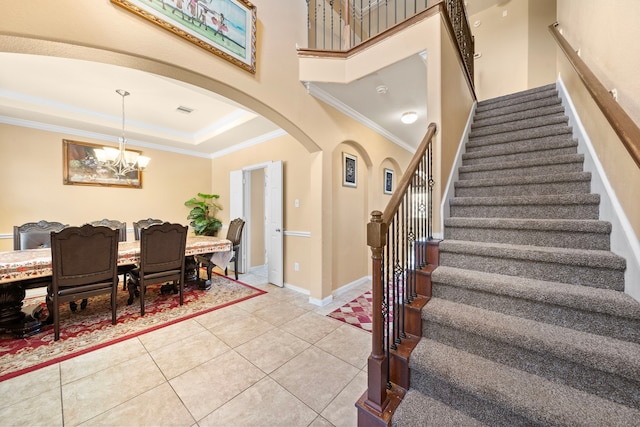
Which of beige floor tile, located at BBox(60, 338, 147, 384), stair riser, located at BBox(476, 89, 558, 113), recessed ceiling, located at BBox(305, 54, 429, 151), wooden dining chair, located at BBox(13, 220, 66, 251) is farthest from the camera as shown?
stair riser, located at BBox(476, 89, 558, 113)

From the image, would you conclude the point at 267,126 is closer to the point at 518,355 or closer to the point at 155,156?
the point at 155,156

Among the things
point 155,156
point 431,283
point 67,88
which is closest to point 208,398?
point 431,283

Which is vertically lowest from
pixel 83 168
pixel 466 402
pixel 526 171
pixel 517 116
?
pixel 466 402

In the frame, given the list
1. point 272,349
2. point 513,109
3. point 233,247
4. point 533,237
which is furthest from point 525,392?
point 233,247

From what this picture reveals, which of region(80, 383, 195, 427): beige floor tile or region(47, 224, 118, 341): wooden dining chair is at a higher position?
region(47, 224, 118, 341): wooden dining chair

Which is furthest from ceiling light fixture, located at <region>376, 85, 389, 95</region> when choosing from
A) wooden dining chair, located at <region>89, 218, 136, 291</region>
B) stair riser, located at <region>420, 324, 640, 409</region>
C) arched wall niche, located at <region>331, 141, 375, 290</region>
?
wooden dining chair, located at <region>89, 218, 136, 291</region>

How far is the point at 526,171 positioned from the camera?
7.28 feet

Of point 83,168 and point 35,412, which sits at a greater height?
point 83,168

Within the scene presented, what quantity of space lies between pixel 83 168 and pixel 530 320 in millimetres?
6326

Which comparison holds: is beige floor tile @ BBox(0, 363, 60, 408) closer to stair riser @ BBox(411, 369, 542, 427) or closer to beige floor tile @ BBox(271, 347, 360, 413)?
beige floor tile @ BBox(271, 347, 360, 413)

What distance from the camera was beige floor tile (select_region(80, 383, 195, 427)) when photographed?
1.40 m

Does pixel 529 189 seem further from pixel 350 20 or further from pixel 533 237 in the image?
pixel 350 20

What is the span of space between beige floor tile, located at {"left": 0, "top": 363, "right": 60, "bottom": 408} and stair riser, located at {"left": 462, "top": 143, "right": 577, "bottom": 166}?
4.21 metres

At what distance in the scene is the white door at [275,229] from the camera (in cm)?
392
